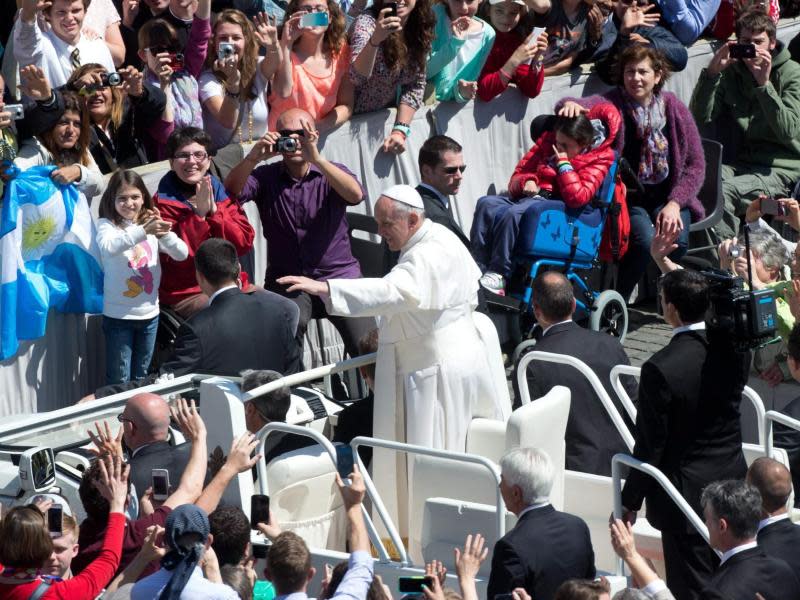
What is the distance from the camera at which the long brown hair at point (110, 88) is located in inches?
379

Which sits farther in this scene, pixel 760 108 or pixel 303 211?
pixel 760 108

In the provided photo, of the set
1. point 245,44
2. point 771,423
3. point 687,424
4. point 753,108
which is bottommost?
point 771,423

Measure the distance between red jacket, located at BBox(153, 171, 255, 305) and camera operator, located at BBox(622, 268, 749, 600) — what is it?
126 inches

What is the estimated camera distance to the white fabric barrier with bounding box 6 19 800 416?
9469 mm

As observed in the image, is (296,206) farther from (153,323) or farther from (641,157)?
(641,157)

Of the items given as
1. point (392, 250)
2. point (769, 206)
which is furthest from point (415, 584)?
point (769, 206)

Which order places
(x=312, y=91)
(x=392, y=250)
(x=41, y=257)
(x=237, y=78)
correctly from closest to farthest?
(x=392, y=250) < (x=41, y=257) < (x=237, y=78) < (x=312, y=91)

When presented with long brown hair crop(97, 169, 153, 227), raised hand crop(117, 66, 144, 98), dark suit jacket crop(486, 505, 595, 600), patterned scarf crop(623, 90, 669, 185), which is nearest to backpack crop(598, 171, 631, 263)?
patterned scarf crop(623, 90, 669, 185)

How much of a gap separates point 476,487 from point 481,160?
15.6 feet

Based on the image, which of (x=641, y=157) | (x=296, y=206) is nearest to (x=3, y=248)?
(x=296, y=206)

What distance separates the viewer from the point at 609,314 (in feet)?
36.0

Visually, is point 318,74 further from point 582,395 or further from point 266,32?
point 582,395

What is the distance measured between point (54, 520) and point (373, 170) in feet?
17.0

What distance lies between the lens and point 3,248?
9.20 metres
